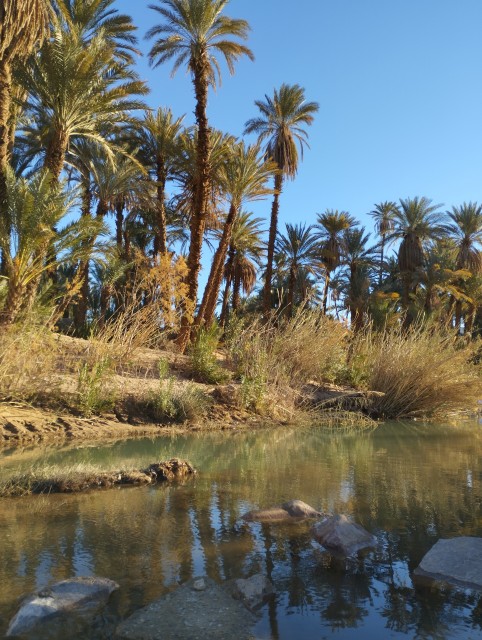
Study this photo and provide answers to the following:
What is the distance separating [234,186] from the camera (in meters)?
19.9

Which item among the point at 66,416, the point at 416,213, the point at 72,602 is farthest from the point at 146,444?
the point at 416,213

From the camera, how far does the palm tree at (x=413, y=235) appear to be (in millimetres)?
37844

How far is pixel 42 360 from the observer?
32.1 feet

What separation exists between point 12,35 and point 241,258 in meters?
24.1

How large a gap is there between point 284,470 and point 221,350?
29.7 ft

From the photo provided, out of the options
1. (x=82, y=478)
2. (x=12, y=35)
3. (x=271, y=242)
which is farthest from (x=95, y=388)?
(x=271, y=242)

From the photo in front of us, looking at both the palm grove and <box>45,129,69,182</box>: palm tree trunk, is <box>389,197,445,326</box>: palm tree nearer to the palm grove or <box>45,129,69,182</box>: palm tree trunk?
the palm grove

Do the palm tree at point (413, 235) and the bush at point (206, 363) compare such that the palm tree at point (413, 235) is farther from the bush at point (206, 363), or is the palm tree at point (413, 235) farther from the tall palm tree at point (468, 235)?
the bush at point (206, 363)

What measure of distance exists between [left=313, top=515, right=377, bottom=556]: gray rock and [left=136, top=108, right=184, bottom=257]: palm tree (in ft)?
65.6

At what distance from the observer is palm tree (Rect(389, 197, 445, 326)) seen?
37844 mm

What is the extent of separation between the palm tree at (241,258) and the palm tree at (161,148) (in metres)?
4.62

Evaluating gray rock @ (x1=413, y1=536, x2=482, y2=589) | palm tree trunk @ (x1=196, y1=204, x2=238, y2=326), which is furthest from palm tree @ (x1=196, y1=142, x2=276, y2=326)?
gray rock @ (x1=413, y1=536, x2=482, y2=589)

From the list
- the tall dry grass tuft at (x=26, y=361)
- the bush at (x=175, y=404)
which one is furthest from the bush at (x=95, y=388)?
the bush at (x=175, y=404)

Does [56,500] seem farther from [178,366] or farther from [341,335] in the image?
[341,335]
